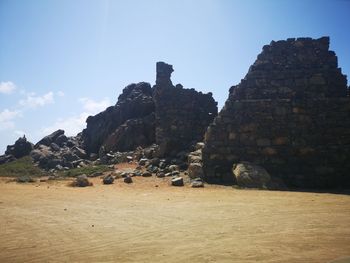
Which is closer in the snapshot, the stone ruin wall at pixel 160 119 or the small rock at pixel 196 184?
the small rock at pixel 196 184

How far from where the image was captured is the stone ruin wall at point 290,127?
434 inches

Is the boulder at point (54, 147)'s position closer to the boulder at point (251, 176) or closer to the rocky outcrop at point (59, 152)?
the rocky outcrop at point (59, 152)

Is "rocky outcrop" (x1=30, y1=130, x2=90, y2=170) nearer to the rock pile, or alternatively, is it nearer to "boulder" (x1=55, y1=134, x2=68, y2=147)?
"boulder" (x1=55, y1=134, x2=68, y2=147)

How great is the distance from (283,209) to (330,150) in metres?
5.76

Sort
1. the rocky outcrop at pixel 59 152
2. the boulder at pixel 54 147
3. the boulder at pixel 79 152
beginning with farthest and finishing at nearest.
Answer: the boulder at pixel 54 147, the boulder at pixel 79 152, the rocky outcrop at pixel 59 152

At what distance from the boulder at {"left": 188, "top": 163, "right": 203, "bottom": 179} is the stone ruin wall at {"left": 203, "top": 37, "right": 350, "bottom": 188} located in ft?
0.75

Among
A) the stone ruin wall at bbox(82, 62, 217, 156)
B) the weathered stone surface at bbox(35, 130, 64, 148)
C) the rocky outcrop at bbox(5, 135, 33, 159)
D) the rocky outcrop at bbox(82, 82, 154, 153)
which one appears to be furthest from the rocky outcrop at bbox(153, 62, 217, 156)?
the rocky outcrop at bbox(5, 135, 33, 159)

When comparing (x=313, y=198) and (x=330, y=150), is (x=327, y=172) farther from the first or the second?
(x=313, y=198)

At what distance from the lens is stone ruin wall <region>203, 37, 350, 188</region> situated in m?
11.0

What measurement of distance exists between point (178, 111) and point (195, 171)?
7177mm

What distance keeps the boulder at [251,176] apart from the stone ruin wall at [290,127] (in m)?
0.69

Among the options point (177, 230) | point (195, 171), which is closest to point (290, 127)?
point (195, 171)

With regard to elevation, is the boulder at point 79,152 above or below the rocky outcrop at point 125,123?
below

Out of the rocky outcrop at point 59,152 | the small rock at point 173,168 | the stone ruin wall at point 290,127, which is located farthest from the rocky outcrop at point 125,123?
the stone ruin wall at point 290,127
